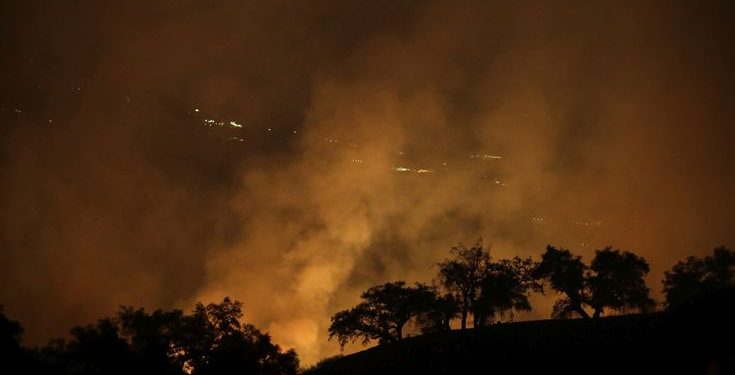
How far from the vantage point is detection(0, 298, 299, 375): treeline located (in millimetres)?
35844

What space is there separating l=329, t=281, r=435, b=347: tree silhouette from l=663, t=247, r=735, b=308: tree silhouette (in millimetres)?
42879

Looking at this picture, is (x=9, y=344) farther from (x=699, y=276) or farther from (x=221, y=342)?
(x=699, y=276)

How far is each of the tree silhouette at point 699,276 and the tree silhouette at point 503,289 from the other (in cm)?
2606

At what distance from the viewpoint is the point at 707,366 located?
23.8 metres

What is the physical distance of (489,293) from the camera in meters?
64.7

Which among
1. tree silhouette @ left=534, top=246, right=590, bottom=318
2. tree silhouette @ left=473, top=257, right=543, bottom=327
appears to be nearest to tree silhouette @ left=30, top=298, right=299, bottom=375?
tree silhouette @ left=473, top=257, right=543, bottom=327

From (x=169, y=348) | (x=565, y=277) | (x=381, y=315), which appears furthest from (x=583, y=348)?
(x=169, y=348)

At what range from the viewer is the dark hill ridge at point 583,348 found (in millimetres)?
24797

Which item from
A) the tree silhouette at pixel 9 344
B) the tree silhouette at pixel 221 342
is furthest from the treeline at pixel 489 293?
the tree silhouette at pixel 9 344

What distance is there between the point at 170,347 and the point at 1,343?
1422 cm

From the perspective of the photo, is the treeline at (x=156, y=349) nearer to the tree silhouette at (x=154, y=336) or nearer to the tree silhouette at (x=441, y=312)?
the tree silhouette at (x=154, y=336)

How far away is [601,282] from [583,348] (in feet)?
90.1

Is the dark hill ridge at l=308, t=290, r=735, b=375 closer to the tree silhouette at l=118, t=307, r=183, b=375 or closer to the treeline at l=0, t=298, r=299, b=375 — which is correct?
the treeline at l=0, t=298, r=299, b=375

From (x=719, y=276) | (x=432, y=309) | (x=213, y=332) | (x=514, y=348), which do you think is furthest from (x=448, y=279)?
(x=719, y=276)
